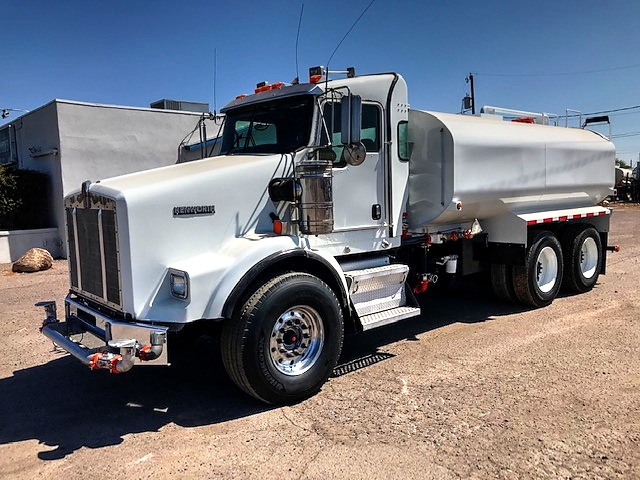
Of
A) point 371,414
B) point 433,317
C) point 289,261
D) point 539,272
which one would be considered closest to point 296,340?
point 289,261

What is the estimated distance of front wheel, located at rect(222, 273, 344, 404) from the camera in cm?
446

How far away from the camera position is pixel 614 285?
31.4 feet

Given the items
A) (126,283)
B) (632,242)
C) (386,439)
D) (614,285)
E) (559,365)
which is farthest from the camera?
(632,242)

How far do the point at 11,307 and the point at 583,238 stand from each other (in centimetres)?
944

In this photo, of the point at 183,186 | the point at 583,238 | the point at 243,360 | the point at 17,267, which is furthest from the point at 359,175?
the point at 17,267

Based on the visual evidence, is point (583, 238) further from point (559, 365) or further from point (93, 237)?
point (93, 237)

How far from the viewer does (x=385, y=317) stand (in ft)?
18.5

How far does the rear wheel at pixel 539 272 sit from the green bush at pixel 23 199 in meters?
12.6

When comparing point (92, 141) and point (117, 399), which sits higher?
point (92, 141)

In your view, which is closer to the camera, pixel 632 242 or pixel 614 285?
pixel 614 285

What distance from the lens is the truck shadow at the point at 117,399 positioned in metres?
4.35

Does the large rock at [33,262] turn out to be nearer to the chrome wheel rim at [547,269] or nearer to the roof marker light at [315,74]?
the roof marker light at [315,74]

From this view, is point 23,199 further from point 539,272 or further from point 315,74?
point 539,272

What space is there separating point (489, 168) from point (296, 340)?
359cm
